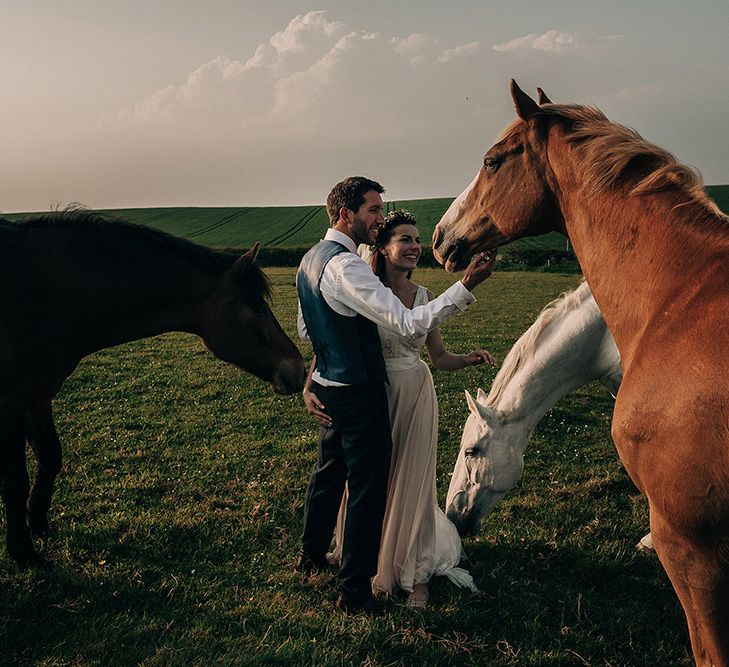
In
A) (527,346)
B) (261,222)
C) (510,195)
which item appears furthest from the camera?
(261,222)

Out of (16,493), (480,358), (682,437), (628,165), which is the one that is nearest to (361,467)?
(480,358)

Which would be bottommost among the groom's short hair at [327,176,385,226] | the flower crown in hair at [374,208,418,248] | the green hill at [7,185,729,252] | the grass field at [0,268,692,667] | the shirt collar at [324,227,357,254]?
the grass field at [0,268,692,667]

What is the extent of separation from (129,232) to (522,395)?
125 inches

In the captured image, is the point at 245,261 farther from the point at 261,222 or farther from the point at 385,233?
the point at 261,222

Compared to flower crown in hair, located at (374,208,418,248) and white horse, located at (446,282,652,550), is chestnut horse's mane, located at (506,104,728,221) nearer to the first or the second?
flower crown in hair, located at (374,208,418,248)

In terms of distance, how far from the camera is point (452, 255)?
125 inches

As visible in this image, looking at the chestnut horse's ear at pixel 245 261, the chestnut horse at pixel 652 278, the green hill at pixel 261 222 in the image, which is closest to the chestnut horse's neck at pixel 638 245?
the chestnut horse at pixel 652 278

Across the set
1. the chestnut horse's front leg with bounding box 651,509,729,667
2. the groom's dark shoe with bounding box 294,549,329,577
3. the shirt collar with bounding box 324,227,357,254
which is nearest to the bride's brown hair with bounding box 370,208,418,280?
the shirt collar with bounding box 324,227,357,254

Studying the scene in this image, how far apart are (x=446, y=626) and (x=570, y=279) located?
29071mm

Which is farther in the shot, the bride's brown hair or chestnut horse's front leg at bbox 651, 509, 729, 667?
the bride's brown hair

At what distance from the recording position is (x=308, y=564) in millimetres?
4309

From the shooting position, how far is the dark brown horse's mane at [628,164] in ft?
8.56

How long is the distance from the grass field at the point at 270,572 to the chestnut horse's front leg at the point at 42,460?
22 centimetres

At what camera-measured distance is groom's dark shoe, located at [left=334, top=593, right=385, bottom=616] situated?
379 centimetres
